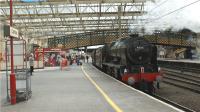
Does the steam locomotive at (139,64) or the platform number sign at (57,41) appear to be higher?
the platform number sign at (57,41)

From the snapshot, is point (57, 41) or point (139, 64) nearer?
point (139, 64)

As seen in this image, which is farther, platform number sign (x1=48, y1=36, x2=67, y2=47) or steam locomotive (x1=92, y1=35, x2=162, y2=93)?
platform number sign (x1=48, y1=36, x2=67, y2=47)

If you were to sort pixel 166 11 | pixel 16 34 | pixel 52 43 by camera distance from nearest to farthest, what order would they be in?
pixel 16 34 < pixel 166 11 < pixel 52 43

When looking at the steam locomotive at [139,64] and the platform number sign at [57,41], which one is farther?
the platform number sign at [57,41]

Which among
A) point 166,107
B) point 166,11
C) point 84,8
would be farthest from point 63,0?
point 166,107

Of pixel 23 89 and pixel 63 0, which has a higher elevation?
pixel 63 0

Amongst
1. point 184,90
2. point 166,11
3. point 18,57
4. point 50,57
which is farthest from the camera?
point 50,57

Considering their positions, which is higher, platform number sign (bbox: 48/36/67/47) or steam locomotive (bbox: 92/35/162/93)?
platform number sign (bbox: 48/36/67/47)

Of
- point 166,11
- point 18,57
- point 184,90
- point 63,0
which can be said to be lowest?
point 184,90

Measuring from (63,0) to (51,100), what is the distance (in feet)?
88.4

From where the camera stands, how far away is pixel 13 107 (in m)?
12.8

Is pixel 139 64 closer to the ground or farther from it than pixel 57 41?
closer to the ground

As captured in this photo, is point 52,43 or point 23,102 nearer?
point 23,102

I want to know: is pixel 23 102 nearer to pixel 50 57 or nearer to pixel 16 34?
pixel 16 34
